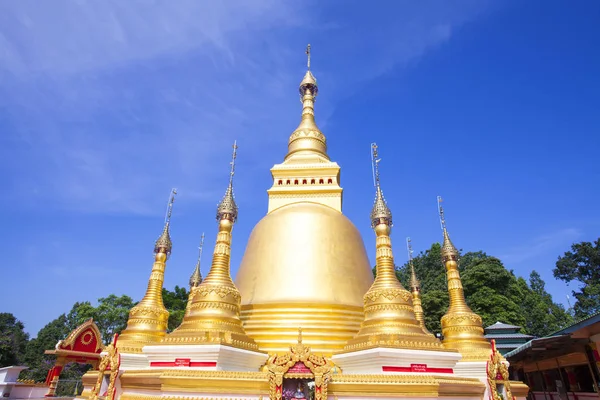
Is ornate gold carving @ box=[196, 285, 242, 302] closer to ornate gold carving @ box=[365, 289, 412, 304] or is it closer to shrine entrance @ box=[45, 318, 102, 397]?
ornate gold carving @ box=[365, 289, 412, 304]

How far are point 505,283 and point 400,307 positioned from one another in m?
27.6

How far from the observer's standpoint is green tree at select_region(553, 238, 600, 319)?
33656mm

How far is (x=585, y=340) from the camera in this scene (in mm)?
12461

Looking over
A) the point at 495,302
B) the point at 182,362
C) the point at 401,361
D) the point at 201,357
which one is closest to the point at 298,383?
the point at 201,357

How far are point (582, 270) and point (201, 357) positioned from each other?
A: 39.3m

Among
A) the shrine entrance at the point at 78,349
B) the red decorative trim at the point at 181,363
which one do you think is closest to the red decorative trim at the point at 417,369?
the red decorative trim at the point at 181,363

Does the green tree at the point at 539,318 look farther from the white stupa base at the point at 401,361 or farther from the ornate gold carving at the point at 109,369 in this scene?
the ornate gold carving at the point at 109,369

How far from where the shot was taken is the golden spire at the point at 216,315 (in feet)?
36.0

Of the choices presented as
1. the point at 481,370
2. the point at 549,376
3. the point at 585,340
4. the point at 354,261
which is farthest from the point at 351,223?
the point at 549,376

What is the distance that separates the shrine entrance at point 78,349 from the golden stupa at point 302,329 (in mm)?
8886

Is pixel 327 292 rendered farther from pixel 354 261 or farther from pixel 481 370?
pixel 481 370

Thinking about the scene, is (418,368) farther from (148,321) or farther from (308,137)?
(308,137)

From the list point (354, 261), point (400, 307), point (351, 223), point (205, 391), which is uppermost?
point (351, 223)

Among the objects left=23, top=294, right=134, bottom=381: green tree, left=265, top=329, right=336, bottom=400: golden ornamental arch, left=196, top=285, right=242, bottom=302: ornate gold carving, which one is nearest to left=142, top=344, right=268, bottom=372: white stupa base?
left=196, top=285, right=242, bottom=302: ornate gold carving
